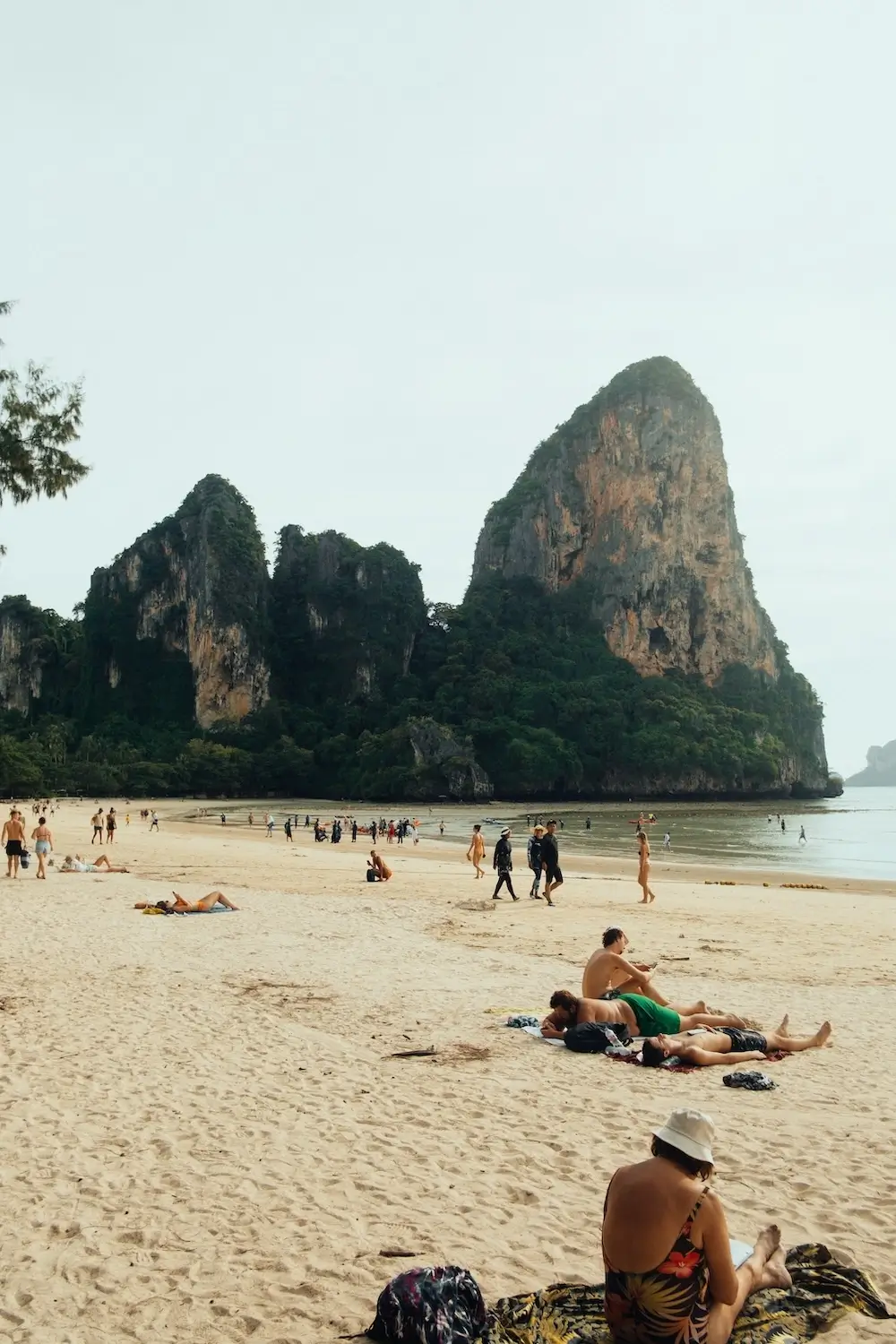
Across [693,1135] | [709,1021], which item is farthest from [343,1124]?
[709,1021]

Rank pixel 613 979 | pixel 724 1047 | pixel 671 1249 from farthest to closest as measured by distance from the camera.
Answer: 1. pixel 613 979
2. pixel 724 1047
3. pixel 671 1249

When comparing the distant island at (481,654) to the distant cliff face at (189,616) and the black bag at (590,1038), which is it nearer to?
the distant cliff face at (189,616)

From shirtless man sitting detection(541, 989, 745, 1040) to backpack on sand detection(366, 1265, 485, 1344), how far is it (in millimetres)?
3779

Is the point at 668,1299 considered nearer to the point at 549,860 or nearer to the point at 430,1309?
the point at 430,1309

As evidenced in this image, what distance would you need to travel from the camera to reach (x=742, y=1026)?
23.4 feet

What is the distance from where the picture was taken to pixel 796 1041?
678cm

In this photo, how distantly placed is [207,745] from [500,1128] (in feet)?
277

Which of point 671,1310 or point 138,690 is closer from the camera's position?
point 671,1310

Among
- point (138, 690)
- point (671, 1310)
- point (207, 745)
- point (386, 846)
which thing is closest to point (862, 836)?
point (386, 846)

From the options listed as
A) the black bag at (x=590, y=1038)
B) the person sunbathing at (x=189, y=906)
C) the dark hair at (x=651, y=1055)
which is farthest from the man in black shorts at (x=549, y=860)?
the dark hair at (x=651, y=1055)

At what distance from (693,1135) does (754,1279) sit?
0.82 meters

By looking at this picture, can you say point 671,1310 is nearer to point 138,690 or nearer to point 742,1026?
point 742,1026

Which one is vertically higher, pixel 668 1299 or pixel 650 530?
pixel 650 530

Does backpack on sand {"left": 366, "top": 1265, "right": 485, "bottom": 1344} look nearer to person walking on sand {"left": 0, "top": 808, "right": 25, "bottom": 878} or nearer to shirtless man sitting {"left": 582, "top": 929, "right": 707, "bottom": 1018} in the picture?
shirtless man sitting {"left": 582, "top": 929, "right": 707, "bottom": 1018}
